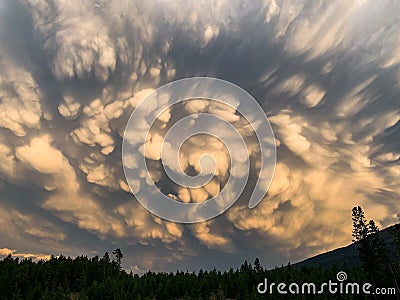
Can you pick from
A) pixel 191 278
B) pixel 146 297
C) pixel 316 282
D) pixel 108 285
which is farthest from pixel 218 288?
pixel 108 285

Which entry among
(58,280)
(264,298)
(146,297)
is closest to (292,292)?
(264,298)

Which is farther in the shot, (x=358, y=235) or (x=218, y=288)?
(x=218, y=288)

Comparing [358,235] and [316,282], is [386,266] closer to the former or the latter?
[358,235]

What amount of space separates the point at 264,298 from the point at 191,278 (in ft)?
164

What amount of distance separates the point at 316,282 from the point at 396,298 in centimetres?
4607

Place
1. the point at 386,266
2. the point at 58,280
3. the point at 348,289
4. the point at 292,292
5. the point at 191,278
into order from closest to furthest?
1. the point at 386,266
2. the point at 348,289
3. the point at 292,292
4. the point at 191,278
5. the point at 58,280

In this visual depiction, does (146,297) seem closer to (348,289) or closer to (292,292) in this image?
(292,292)

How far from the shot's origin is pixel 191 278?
165375 mm

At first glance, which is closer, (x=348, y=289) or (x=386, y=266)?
(x=386, y=266)

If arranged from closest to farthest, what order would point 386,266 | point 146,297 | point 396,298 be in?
point 386,266 < point 396,298 < point 146,297

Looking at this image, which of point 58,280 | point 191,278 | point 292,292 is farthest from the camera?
point 58,280

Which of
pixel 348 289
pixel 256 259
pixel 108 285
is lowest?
pixel 348 289

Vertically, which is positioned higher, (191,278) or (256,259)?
(256,259)

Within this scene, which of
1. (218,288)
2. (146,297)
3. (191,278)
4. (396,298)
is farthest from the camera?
(191,278)
